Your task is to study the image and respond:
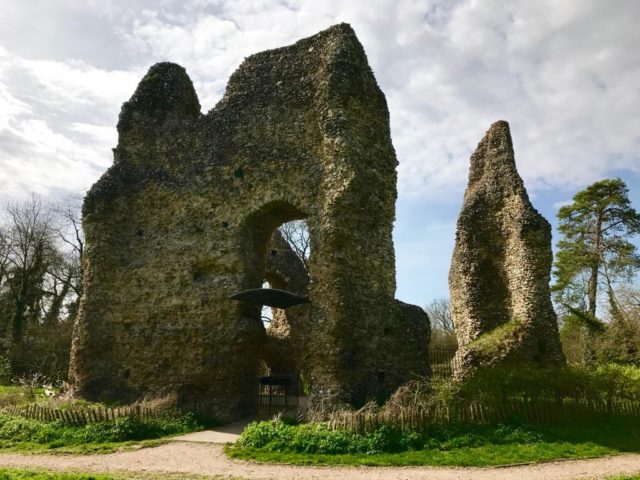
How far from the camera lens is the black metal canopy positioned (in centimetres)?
1333

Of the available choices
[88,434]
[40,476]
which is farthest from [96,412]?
[40,476]

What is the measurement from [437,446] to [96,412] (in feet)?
26.0

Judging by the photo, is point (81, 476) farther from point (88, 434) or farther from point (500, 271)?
point (500, 271)

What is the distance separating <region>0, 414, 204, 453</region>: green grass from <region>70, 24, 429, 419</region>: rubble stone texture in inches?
65.2

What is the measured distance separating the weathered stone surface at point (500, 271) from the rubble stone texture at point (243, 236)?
14.0 ft

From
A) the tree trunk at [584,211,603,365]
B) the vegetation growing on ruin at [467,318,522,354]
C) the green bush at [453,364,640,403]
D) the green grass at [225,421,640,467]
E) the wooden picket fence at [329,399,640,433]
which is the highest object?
the tree trunk at [584,211,603,365]

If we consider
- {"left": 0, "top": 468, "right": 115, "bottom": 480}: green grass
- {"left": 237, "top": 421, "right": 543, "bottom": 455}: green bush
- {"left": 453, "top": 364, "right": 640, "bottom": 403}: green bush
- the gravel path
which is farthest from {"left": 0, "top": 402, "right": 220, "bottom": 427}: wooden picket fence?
{"left": 453, "top": 364, "right": 640, "bottom": 403}: green bush

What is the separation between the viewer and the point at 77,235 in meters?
33.7

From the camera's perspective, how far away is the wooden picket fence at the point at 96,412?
473 inches

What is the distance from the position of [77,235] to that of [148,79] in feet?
63.8

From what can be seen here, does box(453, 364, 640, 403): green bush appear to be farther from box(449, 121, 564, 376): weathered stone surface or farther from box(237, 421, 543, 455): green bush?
box(449, 121, 564, 376): weathered stone surface

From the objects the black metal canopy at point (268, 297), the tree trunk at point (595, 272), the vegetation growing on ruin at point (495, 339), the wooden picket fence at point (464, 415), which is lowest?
the wooden picket fence at point (464, 415)

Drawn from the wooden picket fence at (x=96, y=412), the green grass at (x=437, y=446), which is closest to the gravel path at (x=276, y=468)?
the green grass at (x=437, y=446)

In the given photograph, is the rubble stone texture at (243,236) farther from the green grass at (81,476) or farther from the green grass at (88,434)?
the green grass at (81,476)
